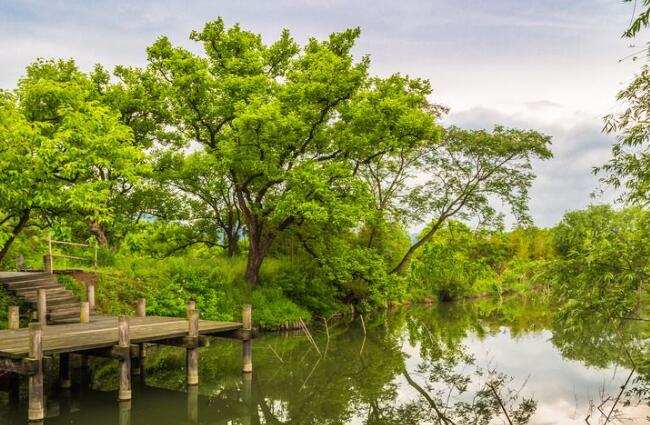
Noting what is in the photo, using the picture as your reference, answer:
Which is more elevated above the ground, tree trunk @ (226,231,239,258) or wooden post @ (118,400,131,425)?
tree trunk @ (226,231,239,258)

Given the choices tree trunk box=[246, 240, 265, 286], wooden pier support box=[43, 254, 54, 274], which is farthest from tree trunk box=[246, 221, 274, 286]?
wooden pier support box=[43, 254, 54, 274]

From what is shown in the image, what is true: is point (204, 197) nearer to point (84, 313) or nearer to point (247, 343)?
point (84, 313)

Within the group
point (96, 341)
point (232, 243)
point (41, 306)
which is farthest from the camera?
point (232, 243)

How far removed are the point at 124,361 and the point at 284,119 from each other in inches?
578

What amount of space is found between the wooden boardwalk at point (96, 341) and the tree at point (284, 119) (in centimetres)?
942

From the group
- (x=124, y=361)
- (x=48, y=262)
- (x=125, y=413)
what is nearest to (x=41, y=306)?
(x=48, y=262)

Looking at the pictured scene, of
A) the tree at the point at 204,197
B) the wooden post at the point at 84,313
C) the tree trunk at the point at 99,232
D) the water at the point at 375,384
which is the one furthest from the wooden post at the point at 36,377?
the tree trunk at the point at 99,232

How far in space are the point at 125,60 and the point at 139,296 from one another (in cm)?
1477

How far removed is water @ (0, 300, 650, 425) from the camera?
15.4 meters

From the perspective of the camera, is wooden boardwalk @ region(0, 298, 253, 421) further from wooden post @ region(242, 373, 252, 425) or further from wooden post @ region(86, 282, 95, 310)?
wooden post @ region(86, 282, 95, 310)

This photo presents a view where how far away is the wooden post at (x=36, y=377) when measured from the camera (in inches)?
526

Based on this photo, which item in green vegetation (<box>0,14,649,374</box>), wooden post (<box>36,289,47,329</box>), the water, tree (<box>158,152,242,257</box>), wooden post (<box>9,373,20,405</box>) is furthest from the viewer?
tree (<box>158,152,242,257</box>)

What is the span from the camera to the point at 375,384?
1959 cm

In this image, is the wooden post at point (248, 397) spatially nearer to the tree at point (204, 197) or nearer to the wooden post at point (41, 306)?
the wooden post at point (41, 306)
